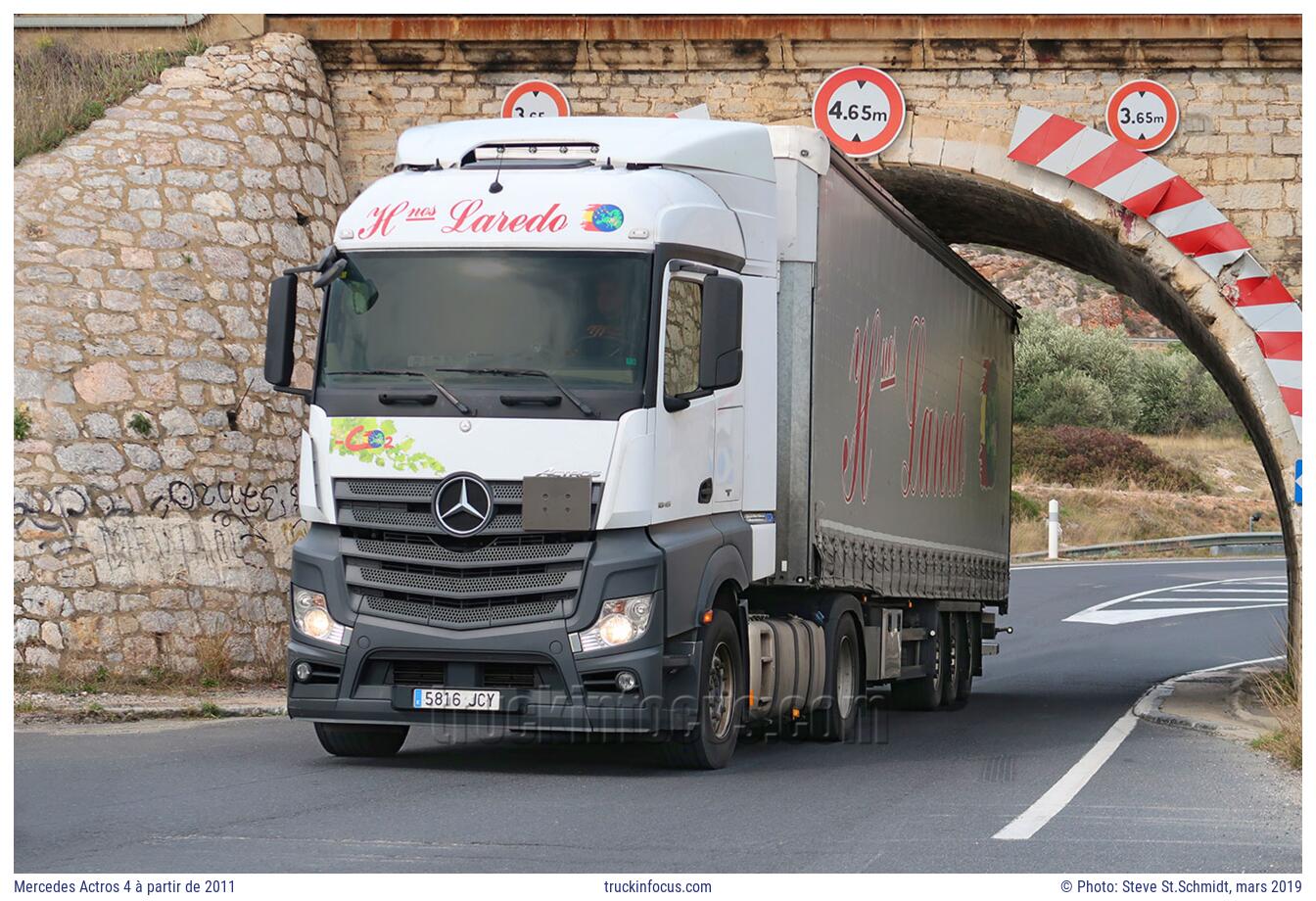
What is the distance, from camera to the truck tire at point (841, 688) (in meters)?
12.8

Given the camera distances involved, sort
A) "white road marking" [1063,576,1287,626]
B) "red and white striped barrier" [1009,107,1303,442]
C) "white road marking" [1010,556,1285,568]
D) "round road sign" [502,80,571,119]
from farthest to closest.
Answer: "white road marking" [1010,556,1285,568] < "white road marking" [1063,576,1287,626] < "round road sign" [502,80,571,119] < "red and white striped barrier" [1009,107,1303,442]

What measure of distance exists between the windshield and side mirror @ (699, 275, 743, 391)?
0.37m

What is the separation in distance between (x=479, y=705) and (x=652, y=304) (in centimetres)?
240

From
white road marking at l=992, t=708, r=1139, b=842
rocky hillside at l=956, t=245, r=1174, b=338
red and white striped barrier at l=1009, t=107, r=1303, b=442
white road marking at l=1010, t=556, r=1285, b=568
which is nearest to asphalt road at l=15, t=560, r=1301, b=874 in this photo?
white road marking at l=992, t=708, r=1139, b=842

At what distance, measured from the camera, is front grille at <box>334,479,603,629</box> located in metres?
10.1

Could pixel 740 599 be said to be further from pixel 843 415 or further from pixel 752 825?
pixel 752 825

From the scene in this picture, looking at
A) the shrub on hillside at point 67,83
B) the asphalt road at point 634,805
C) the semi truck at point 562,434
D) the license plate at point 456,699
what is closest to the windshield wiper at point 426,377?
the semi truck at point 562,434

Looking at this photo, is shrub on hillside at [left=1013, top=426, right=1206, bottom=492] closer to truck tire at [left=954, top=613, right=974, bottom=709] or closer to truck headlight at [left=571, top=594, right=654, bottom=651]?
truck tire at [left=954, top=613, right=974, bottom=709]

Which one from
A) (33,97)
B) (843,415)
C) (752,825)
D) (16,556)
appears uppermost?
(33,97)

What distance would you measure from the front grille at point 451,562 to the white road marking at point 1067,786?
2712mm

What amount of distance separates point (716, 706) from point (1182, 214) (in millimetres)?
8046

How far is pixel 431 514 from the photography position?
10156 millimetres

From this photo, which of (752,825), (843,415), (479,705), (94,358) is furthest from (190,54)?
(752,825)

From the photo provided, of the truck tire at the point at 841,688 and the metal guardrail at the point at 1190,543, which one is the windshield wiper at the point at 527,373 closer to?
the truck tire at the point at 841,688
